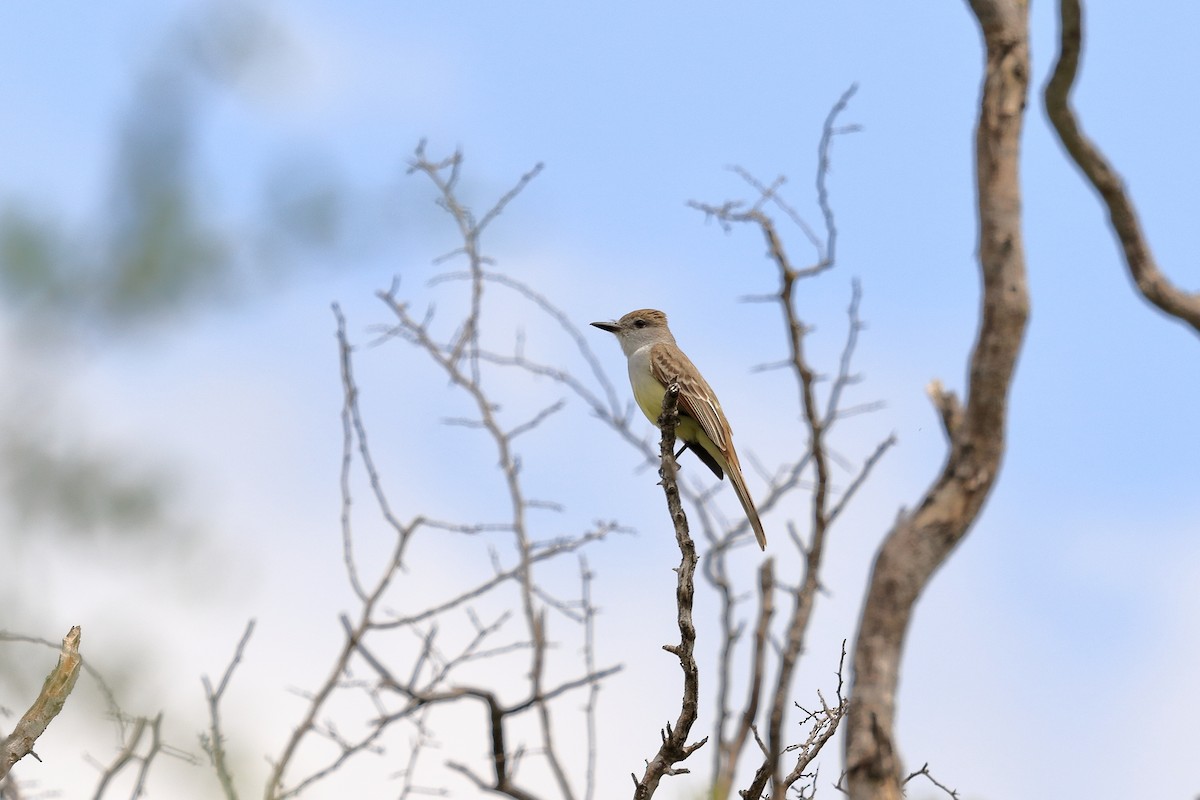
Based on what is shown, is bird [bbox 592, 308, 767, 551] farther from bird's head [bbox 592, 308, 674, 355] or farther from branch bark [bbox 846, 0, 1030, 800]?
branch bark [bbox 846, 0, 1030, 800]

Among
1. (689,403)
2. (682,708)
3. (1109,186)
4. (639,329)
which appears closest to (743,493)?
(689,403)

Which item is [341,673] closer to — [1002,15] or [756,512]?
[756,512]

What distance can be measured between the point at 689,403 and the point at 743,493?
0.70 m

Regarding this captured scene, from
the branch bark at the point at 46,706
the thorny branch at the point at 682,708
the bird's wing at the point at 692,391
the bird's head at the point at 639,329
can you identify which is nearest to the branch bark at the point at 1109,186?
the thorny branch at the point at 682,708

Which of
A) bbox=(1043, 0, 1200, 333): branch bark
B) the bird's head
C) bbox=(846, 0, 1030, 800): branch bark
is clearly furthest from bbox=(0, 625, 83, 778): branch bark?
the bird's head

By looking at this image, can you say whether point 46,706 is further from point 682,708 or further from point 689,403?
point 689,403

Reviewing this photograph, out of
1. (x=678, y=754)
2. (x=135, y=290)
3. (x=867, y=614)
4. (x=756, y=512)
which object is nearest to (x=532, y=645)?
(x=756, y=512)

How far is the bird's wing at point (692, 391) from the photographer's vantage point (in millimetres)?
9203

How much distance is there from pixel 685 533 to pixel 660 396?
386 centimetres

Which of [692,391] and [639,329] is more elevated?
[639,329]

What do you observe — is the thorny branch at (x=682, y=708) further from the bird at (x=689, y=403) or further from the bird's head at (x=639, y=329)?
the bird's head at (x=639, y=329)

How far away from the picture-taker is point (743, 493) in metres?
9.05

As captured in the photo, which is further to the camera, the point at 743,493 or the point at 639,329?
the point at 639,329

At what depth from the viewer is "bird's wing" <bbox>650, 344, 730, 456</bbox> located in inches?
362
